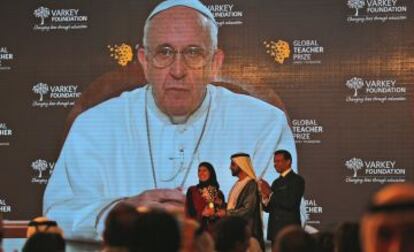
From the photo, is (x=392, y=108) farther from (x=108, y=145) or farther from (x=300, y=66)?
(x=108, y=145)

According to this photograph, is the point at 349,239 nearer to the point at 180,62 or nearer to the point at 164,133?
the point at 164,133

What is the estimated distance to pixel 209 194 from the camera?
7.59m

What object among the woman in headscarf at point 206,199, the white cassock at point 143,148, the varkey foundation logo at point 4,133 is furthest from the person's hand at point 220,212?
the varkey foundation logo at point 4,133

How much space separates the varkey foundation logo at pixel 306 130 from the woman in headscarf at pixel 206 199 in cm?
82

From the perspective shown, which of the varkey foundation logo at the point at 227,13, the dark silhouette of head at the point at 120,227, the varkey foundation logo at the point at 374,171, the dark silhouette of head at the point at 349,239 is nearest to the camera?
the dark silhouette of head at the point at 120,227

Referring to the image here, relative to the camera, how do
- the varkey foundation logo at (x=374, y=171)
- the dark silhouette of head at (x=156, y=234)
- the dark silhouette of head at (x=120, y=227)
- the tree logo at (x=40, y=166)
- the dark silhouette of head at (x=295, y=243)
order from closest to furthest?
the dark silhouette of head at (x=156, y=234) < the dark silhouette of head at (x=120, y=227) < the dark silhouette of head at (x=295, y=243) < the varkey foundation logo at (x=374, y=171) < the tree logo at (x=40, y=166)

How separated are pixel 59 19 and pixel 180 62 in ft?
4.25

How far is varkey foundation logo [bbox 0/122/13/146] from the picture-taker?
8.14 meters

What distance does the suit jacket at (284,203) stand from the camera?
24.5 ft

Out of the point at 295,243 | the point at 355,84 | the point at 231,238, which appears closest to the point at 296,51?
the point at 355,84

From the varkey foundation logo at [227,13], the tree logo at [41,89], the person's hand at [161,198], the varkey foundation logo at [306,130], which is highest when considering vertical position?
the varkey foundation logo at [227,13]

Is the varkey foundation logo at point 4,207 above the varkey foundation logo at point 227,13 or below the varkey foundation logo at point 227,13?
below

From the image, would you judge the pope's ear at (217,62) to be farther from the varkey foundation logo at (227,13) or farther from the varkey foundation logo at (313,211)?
the varkey foundation logo at (313,211)

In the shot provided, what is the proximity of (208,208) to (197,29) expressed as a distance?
165 cm
